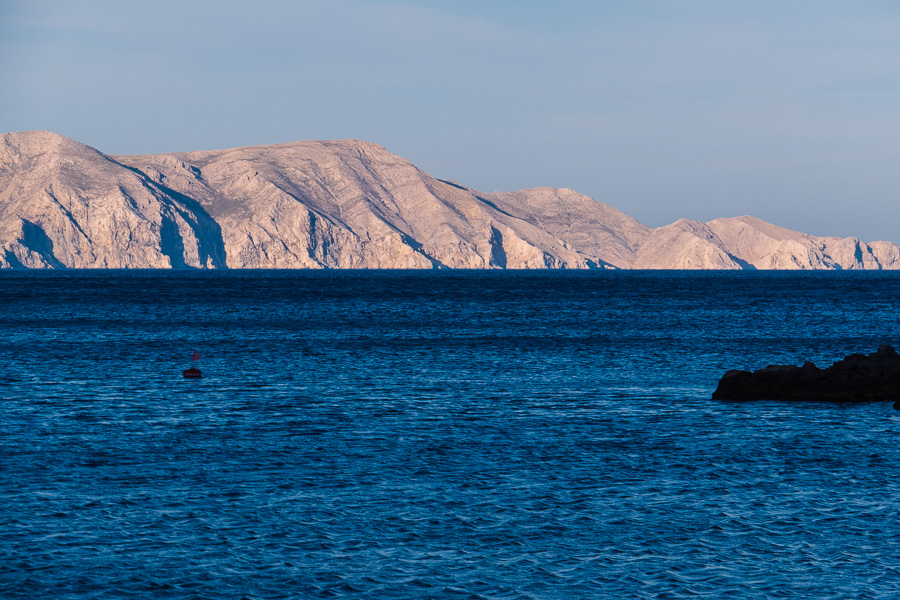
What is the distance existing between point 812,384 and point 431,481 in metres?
23.6

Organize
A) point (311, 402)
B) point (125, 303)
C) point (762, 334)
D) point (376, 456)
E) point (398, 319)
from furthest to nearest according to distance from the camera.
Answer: point (125, 303) < point (398, 319) < point (762, 334) < point (311, 402) < point (376, 456)

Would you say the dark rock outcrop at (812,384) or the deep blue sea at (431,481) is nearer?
the deep blue sea at (431,481)

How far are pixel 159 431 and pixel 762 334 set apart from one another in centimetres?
5780

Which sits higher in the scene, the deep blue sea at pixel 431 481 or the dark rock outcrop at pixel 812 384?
the dark rock outcrop at pixel 812 384

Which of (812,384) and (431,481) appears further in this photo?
(812,384)

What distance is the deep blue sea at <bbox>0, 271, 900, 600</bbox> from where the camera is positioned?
1827cm

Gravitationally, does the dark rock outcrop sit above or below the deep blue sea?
above

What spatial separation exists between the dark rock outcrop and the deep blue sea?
1.47 m

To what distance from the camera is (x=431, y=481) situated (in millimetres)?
25203

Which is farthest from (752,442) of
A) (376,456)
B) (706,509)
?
(376,456)

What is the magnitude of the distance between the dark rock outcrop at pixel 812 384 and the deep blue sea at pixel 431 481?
1471mm

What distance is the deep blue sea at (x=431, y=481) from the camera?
18266 mm

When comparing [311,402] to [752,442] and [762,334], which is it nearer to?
[752,442]

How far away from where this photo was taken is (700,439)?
1243 inches
